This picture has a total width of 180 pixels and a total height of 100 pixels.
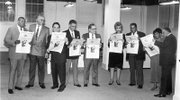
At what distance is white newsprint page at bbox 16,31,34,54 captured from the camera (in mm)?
7316

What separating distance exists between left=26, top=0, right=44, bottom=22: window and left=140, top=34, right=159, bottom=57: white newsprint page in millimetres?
7035

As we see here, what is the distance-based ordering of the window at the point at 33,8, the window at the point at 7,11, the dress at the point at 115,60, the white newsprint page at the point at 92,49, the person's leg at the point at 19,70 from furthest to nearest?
1. the window at the point at 33,8
2. the window at the point at 7,11
3. the dress at the point at 115,60
4. the white newsprint page at the point at 92,49
5. the person's leg at the point at 19,70

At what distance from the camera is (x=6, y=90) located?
24.8 feet

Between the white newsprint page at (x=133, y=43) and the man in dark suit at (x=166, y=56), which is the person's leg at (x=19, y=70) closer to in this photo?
the white newsprint page at (x=133, y=43)

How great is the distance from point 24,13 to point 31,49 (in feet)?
20.7

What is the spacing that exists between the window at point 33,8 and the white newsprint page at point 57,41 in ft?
21.3

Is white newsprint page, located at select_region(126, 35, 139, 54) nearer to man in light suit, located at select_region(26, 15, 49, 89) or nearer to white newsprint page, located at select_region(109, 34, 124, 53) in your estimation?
white newsprint page, located at select_region(109, 34, 124, 53)

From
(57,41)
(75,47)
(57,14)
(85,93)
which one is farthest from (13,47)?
(57,14)

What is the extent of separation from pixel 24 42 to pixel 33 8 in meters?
6.77

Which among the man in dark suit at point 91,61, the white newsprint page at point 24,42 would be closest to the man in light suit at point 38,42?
the white newsprint page at point 24,42

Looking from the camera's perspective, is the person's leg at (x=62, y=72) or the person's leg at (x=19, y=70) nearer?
the person's leg at (x=19, y=70)

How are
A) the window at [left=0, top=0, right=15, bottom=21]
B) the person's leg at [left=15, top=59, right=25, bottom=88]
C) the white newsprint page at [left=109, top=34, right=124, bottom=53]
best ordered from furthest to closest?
the window at [left=0, top=0, right=15, bottom=21] < the white newsprint page at [left=109, top=34, right=124, bottom=53] < the person's leg at [left=15, top=59, right=25, bottom=88]

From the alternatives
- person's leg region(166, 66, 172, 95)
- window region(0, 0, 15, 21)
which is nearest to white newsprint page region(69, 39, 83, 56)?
person's leg region(166, 66, 172, 95)

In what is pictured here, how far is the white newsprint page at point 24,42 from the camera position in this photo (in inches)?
288
